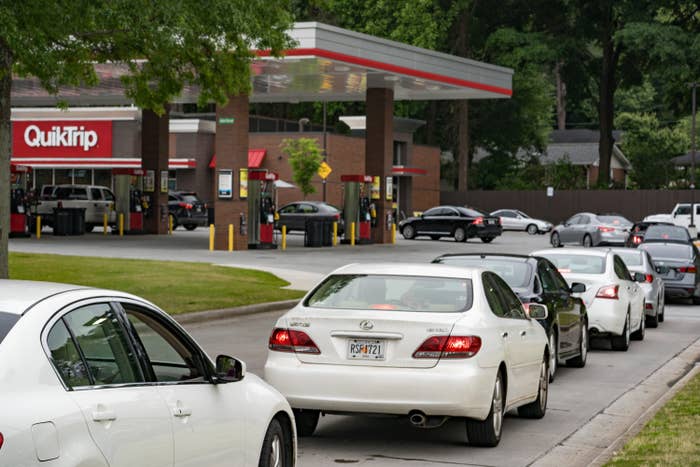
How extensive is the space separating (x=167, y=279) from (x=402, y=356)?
16.2 metres

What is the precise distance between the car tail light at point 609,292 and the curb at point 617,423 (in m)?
1.80

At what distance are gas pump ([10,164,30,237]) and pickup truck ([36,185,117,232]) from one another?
5973 mm

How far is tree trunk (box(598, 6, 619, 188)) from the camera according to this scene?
75812mm

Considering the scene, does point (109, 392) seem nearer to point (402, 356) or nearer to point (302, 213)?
point (402, 356)

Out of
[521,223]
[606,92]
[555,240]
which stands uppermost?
[606,92]

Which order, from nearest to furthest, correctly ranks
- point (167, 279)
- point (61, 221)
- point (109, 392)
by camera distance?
1. point (109, 392)
2. point (167, 279)
3. point (61, 221)

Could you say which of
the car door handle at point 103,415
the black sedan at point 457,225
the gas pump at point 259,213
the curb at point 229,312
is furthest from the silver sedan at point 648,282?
the black sedan at point 457,225

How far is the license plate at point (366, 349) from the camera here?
976 centimetres

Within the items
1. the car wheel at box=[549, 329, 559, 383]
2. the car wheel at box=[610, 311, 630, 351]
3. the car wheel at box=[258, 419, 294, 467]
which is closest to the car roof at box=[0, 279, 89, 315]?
the car wheel at box=[258, 419, 294, 467]

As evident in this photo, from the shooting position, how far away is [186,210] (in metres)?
58.5

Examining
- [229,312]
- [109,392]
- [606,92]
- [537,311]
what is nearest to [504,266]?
[537,311]

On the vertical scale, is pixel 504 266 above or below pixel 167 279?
above

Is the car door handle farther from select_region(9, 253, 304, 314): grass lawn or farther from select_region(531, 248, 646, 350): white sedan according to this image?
select_region(9, 253, 304, 314): grass lawn

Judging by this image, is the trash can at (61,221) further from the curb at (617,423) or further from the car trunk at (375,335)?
the car trunk at (375,335)
